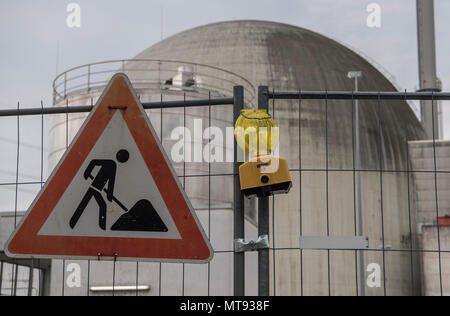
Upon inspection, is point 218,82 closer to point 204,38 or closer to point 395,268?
point 204,38

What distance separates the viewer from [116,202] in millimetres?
4090

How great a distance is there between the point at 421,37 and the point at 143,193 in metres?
48.5

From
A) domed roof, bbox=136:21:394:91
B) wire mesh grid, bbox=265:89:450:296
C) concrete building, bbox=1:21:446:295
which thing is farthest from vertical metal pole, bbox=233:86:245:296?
domed roof, bbox=136:21:394:91

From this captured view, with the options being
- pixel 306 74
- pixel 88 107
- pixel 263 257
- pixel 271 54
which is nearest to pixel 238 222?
pixel 263 257

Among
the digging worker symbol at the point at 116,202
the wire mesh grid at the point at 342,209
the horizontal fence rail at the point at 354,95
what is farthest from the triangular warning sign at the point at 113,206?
the wire mesh grid at the point at 342,209

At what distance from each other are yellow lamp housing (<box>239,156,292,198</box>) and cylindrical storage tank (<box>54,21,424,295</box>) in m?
27.3

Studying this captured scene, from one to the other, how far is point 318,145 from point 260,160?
104ft

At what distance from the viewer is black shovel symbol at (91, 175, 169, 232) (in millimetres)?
4074

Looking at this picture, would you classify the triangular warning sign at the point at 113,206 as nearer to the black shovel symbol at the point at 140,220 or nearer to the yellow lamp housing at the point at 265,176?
the black shovel symbol at the point at 140,220

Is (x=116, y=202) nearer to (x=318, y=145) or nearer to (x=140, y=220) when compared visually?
(x=140, y=220)

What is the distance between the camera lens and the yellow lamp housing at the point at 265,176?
462 cm

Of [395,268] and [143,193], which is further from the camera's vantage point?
[395,268]

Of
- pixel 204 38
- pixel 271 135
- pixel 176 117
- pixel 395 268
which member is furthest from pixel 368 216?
pixel 271 135

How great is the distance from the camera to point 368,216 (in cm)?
3722
